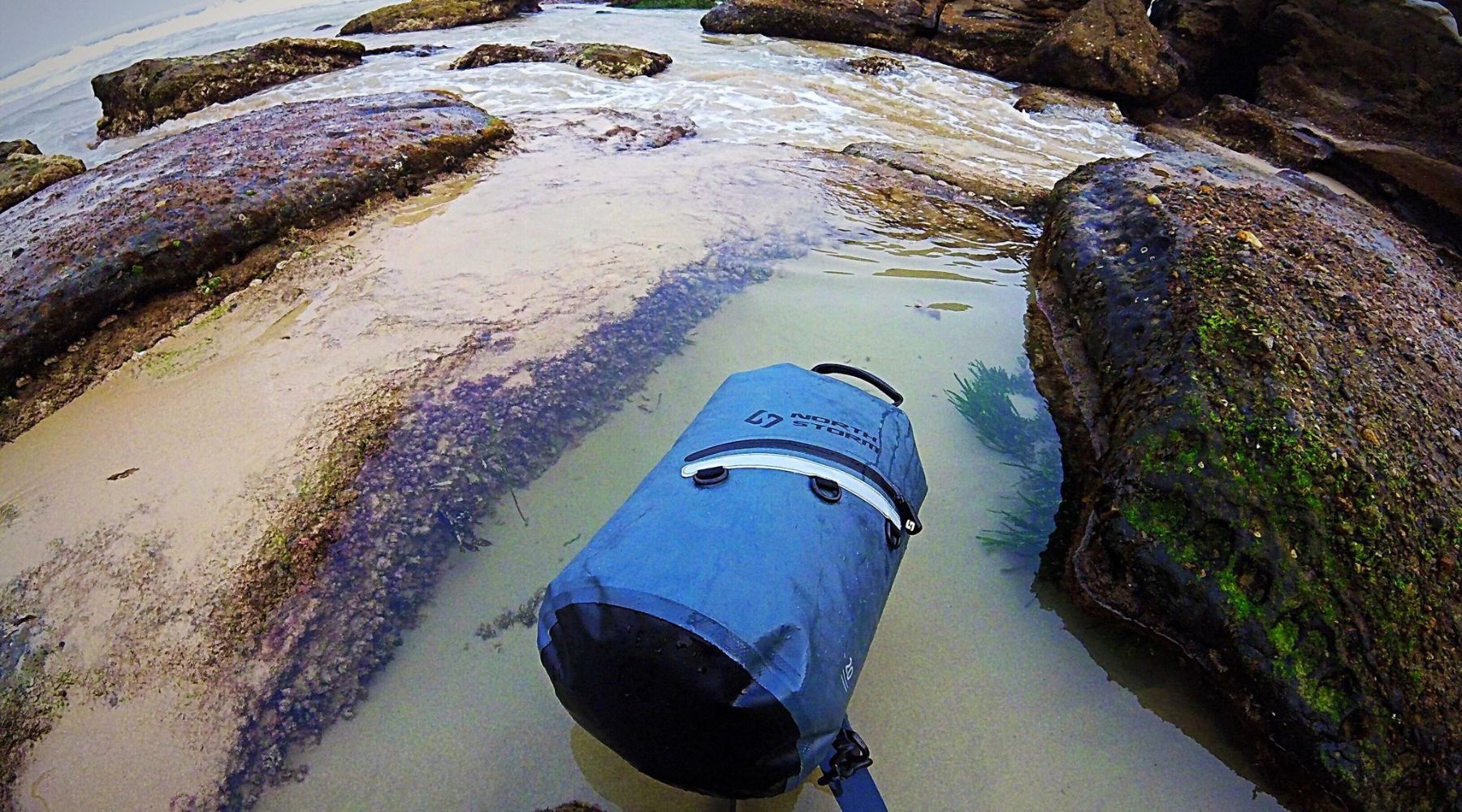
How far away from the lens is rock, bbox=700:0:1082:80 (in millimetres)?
12148

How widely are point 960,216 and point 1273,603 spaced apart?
4.62 meters

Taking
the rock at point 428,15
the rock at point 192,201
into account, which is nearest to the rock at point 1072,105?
the rock at point 192,201

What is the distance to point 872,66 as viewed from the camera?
38.4 ft

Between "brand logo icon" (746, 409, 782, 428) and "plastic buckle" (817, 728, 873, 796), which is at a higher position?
"brand logo icon" (746, 409, 782, 428)

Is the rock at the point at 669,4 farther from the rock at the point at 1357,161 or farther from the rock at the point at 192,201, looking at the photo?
the rock at the point at 1357,161

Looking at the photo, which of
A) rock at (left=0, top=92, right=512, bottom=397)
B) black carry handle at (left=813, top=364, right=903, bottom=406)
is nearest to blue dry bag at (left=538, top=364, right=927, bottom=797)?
black carry handle at (left=813, top=364, right=903, bottom=406)

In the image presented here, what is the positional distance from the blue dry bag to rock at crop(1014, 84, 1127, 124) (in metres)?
9.94

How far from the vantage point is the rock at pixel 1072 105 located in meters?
10.2

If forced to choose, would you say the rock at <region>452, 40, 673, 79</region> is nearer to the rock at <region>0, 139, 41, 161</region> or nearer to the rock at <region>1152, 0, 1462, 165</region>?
the rock at <region>0, 139, 41, 161</region>

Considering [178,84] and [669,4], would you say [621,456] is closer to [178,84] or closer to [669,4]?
Result: [178,84]

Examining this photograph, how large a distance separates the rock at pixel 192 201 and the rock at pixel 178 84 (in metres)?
3.17

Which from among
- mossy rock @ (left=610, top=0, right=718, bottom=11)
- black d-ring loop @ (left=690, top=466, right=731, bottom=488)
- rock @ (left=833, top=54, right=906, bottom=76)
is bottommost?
rock @ (left=833, top=54, right=906, bottom=76)

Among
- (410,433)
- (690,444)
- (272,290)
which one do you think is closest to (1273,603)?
(690,444)

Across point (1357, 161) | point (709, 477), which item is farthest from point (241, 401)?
point (1357, 161)
